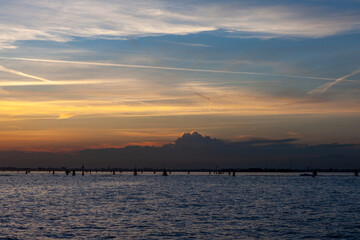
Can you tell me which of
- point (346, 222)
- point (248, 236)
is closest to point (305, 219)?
point (346, 222)

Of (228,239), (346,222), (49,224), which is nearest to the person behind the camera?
(228,239)

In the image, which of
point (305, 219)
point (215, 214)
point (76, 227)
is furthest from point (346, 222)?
point (76, 227)

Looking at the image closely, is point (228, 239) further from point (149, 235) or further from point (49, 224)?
point (49, 224)

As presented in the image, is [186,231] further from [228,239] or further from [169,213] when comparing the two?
[169,213]

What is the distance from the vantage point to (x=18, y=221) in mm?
48312

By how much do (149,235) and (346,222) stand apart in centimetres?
2297

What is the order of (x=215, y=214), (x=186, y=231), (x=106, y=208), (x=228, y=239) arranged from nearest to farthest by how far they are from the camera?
(x=228, y=239) < (x=186, y=231) < (x=215, y=214) < (x=106, y=208)

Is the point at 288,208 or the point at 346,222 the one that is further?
the point at 288,208

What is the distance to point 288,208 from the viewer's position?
64.4 metres

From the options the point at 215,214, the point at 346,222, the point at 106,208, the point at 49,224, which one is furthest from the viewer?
the point at 106,208

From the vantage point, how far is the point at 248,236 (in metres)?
39.2

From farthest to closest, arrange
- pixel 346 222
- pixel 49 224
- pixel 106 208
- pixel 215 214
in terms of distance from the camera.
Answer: pixel 106 208 < pixel 215 214 < pixel 346 222 < pixel 49 224

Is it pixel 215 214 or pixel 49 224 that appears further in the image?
pixel 215 214

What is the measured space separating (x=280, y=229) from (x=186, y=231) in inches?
359
